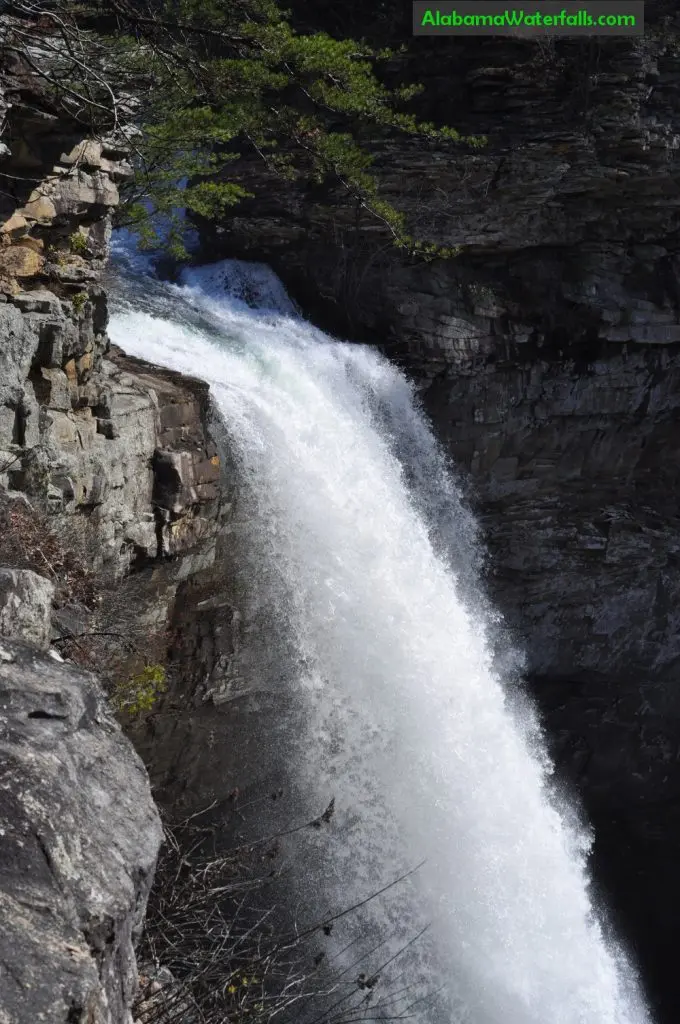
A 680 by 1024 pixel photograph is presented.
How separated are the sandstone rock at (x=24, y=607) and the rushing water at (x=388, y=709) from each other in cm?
543

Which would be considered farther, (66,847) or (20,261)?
(20,261)

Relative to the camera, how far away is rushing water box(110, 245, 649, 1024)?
32.2ft

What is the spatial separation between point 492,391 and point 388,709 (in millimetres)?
7134

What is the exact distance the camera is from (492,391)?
15.8 m

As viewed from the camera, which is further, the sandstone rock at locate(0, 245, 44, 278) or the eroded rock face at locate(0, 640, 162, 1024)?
the sandstone rock at locate(0, 245, 44, 278)

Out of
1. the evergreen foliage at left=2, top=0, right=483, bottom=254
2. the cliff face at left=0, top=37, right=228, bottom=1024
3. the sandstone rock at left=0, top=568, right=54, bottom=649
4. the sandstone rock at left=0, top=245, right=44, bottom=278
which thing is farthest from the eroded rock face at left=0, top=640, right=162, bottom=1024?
the sandstone rock at left=0, top=245, right=44, bottom=278

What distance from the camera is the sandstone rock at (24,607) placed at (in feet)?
14.6


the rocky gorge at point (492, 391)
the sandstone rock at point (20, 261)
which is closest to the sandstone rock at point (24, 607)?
the rocky gorge at point (492, 391)

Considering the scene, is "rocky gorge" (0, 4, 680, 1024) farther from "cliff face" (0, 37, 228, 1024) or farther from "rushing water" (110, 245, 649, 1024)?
"rushing water" (110, 245, 649, 1024)

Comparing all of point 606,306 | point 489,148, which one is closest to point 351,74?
point 489,148

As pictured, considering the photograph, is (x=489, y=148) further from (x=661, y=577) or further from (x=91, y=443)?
(x=91, y=443)

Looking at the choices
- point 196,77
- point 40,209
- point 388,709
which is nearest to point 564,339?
point 388,709

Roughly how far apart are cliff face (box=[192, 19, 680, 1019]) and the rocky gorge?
4cm

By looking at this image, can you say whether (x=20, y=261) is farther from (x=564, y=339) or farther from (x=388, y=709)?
(x=564, y=339)
